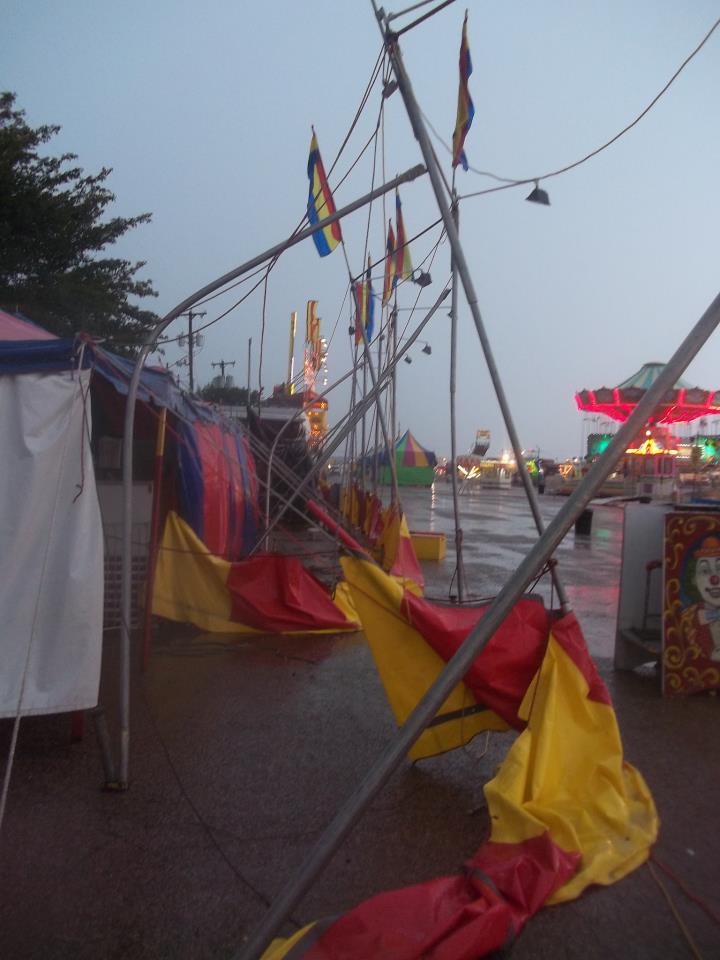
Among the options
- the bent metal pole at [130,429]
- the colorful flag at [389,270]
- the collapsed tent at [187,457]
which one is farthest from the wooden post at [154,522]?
the colorful flag at [389,270]

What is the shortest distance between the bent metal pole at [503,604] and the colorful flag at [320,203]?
16.2 ft

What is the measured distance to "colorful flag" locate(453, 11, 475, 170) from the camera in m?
6.24

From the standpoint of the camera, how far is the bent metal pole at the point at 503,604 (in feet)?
8.23

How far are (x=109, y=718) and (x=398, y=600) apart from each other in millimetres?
2374

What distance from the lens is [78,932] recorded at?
2.99 meters

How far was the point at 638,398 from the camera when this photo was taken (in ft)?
127

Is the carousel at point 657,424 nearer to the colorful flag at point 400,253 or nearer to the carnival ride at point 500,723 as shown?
the colorful flag at point 400,253

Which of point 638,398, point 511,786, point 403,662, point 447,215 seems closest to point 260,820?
point 403,662

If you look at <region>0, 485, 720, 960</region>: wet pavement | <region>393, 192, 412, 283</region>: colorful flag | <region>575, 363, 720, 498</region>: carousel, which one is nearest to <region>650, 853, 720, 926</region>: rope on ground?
<region>0, 485, 720, 960</region>: wet pavement

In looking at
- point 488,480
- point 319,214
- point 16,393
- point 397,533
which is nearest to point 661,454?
point 488,480

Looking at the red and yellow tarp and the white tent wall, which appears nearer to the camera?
the white tent wall

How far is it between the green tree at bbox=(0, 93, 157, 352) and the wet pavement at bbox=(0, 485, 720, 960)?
12280 millimetres

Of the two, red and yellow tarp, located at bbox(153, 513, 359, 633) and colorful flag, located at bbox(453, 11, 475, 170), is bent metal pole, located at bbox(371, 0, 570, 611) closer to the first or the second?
colorful flag, located at bbox(453, 11, 475, 170)

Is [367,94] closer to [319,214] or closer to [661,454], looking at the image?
[319,214]
